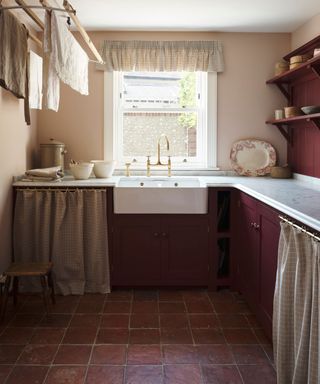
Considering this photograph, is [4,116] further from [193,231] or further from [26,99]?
[193,231]

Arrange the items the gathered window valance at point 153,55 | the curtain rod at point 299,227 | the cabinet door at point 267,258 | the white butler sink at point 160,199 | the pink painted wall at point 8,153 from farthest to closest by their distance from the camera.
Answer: the gathered window valance at point 153,55
the white butler sink at point 160,199
the pink painted wall at point 8,153
the cabinet door at point 267,258
the curtain rod at point 299,227

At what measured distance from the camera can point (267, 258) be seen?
2.71 m

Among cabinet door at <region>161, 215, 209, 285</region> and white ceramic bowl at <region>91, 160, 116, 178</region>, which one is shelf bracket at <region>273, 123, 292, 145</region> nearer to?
cabinet door at <region>161, 215, 209, 285</region>

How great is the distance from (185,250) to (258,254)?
0.81 m

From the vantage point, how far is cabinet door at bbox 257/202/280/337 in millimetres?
2559

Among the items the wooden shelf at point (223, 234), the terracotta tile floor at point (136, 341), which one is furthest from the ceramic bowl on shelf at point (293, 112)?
the terracotta tile floor at point (136, 341)

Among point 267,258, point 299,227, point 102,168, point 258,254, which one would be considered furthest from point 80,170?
point 299,227

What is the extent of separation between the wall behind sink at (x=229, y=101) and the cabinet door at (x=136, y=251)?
3.21 feet

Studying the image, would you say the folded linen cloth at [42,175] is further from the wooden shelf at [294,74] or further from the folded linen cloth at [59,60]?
the wooden shelf at [294,74]

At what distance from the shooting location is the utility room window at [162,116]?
4.25 m

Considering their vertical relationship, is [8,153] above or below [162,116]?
below

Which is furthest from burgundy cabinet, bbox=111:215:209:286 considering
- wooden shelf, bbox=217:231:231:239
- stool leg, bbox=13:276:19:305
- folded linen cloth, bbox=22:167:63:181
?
stool leg, bbox=13:276:19:305

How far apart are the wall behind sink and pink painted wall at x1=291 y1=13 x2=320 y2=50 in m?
0.10

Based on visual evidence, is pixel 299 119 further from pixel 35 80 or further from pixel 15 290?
pixel 15 290
